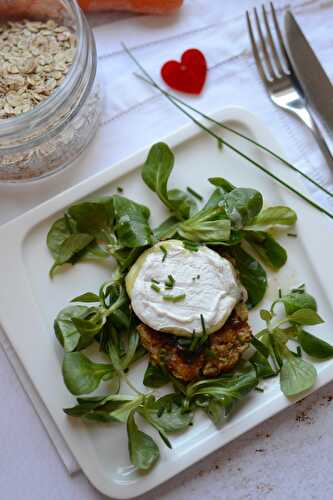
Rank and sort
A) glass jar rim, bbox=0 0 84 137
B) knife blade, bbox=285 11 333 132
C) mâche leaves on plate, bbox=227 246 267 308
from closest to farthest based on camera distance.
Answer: glass jar rim, bbox=0 0 84 137 < mâche leaves on plate, bbox=227 246 267 308 < knife blade, bbox=285 11 333 132

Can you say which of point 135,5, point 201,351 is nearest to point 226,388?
point 201,351

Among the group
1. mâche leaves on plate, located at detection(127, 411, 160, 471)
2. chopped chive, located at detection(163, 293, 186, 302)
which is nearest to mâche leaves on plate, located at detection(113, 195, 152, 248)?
chopped chive, located at detection(163, 293, 186, 302)

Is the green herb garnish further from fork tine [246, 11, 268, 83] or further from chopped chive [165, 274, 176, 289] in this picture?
fork tine [246, 11, 268, 83]

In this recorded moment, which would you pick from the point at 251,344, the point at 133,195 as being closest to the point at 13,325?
the point at 133,195

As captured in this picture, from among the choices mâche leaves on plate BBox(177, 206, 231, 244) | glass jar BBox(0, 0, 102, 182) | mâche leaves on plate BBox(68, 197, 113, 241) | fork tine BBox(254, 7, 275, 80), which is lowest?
mâche leaves on plate BBox(177, 206, 231, 244)

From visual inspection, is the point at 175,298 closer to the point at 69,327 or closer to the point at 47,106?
the point at 69,327

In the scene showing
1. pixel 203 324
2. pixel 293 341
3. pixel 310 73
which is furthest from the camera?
pixel 310 73
